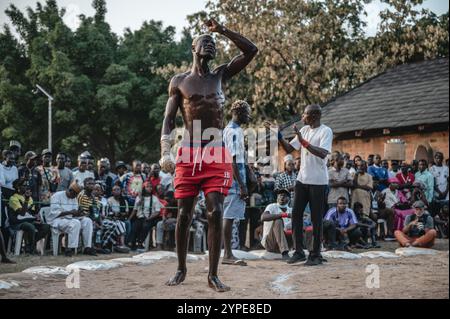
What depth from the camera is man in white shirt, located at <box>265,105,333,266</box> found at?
26.3 feet

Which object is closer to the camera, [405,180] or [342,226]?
[342,226]

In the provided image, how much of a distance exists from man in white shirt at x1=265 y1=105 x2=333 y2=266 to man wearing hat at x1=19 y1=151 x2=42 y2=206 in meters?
5.82

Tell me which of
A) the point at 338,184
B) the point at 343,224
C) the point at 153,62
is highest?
the point at 153,62

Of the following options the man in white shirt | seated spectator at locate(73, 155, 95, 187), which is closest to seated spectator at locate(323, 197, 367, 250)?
the man in white shirt

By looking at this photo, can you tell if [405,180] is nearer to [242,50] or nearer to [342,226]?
[342,226]

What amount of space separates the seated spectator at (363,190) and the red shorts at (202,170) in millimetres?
7610

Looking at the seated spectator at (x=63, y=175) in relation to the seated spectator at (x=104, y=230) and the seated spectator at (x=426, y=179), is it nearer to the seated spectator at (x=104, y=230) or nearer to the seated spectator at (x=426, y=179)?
the seated spectator at (x=104, y=230)

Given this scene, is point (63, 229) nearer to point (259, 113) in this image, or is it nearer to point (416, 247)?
point (416, 247)

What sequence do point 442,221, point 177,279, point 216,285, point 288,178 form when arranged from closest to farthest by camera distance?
point 216,285 < point 177,279 < point 288,178 < point 442,221

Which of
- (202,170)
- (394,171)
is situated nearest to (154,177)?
(394,171)

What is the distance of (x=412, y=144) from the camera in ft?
67.7

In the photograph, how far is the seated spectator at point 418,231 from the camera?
444 inches

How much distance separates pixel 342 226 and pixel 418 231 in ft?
5.10
